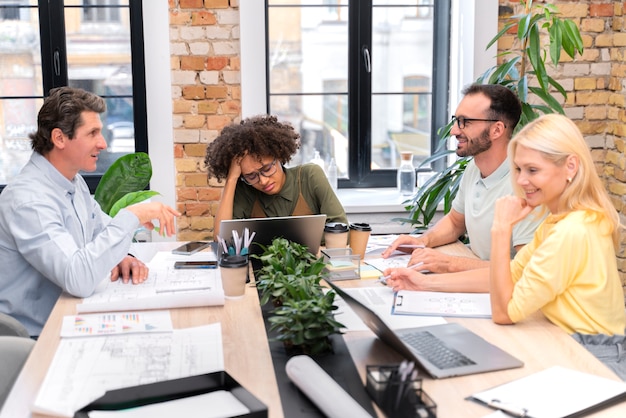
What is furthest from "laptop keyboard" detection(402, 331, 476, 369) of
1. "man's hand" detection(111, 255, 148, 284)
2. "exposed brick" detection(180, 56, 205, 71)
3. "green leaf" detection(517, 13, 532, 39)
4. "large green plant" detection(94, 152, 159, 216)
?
"exposed brick" detection(180, 56, 205, 71)

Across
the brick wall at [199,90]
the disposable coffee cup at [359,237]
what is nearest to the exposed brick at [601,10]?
the brick wall at [199,90]

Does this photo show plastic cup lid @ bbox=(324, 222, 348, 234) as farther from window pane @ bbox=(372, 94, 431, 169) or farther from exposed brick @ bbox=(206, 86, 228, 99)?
window pane @ bbox=(372, 94, 431, 169)

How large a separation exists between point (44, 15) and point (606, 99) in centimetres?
307

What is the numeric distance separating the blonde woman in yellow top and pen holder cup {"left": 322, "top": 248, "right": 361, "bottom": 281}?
543 mm

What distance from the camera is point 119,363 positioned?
1756mm

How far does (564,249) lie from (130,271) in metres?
1.30

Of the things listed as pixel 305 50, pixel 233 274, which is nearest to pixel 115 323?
pixel 233 274

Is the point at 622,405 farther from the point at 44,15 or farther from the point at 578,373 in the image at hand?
the point at 44,15

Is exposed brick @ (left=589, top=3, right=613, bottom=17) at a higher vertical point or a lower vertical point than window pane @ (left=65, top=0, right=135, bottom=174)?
higher

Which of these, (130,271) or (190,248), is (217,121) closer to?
(190,248)

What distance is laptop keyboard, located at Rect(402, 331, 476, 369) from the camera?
1.74 meters

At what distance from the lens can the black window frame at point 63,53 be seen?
4156 mm

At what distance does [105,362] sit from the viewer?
1.76 metres

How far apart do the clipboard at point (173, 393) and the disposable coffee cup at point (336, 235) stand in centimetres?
128
